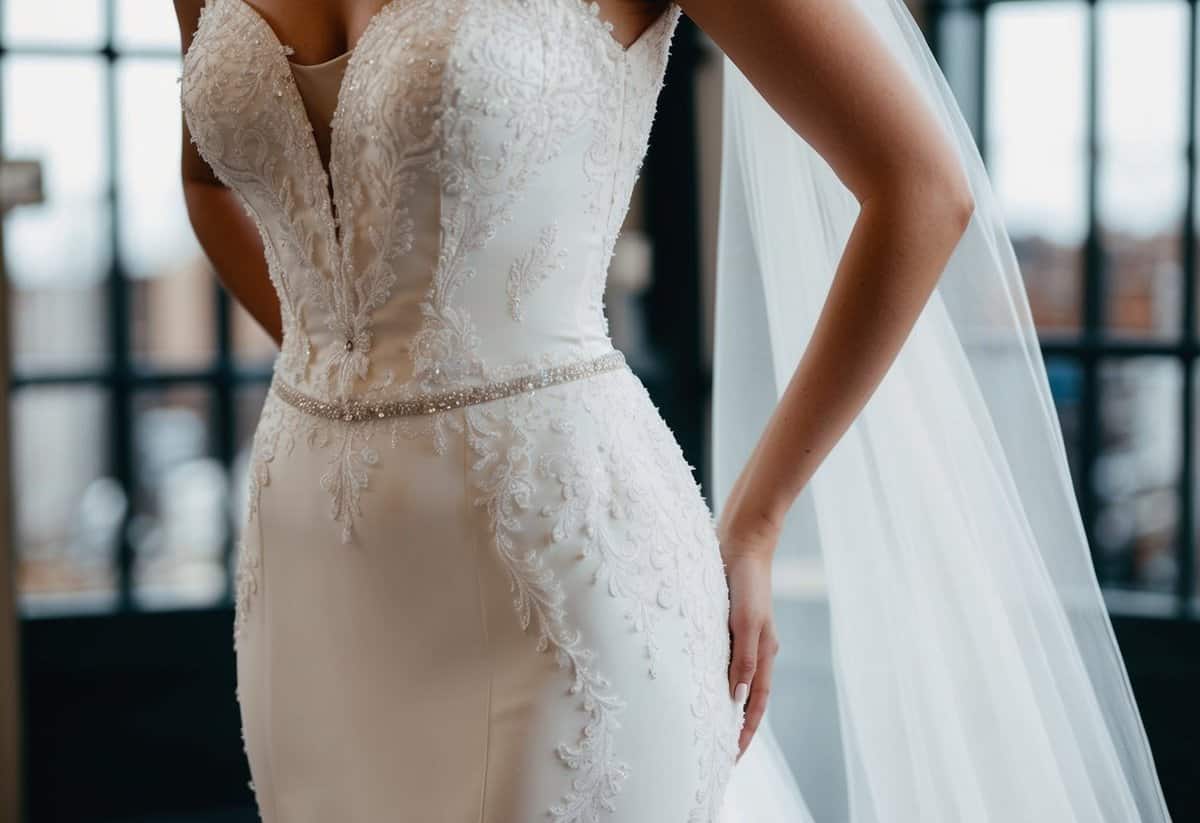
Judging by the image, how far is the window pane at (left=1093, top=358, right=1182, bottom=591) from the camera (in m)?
3.32

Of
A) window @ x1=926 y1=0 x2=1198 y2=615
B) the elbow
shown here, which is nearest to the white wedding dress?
the elbow

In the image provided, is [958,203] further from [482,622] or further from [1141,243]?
[1141,243]

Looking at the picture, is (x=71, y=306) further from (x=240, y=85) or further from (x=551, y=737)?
(x=551, y=737)

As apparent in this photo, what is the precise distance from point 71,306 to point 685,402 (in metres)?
1.60

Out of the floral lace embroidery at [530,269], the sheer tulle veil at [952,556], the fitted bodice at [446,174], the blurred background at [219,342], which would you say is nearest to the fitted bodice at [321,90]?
the fitted bodice at [446,174]

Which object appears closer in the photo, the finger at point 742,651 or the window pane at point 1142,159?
the finger at point 742,651

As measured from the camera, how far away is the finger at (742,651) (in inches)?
48.4

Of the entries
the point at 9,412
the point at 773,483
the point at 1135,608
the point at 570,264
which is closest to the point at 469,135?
the point at 570,264

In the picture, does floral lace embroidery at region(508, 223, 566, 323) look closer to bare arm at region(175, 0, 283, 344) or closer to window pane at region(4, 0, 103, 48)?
bare arm at region(175, 0, 283, 344)

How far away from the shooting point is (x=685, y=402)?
3.87 m

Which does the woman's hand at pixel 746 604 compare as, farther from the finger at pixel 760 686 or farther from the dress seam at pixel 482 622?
the dress seam at pixel 482 622

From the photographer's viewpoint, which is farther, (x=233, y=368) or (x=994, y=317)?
(x=233, y=368)

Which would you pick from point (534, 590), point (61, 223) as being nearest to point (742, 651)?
point (534, 590)

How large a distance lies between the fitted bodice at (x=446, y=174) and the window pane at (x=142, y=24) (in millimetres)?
2528
